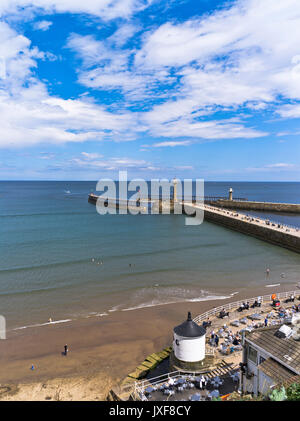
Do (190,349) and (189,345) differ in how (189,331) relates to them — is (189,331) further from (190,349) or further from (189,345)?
(190,349)

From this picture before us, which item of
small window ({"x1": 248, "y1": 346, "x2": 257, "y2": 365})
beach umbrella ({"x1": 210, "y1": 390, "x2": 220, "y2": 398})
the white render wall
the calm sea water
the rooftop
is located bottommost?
the calm sea water

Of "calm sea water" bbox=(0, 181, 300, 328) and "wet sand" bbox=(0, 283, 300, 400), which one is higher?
"calm sea water" bbox=(0, 181, 300, 328)

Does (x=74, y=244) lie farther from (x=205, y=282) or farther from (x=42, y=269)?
(x=205, y=282)

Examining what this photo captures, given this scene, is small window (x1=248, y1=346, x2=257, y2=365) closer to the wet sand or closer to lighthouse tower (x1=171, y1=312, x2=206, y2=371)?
lighthouse tower (x1=171, y1=312, x2=206, y2=371)

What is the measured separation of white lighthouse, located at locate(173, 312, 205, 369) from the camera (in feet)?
39.7

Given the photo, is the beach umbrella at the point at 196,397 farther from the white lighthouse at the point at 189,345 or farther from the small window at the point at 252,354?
the small window at the point at 252,354

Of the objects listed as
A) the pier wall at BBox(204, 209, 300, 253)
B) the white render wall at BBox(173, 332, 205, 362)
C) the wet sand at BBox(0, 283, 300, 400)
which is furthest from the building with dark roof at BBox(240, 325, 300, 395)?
the pier wall at BBox(204, 209, 300, 253)

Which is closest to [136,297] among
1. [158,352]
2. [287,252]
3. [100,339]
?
[100,339]

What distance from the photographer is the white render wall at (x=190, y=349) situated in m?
12.1

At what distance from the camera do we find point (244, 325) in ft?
54.0

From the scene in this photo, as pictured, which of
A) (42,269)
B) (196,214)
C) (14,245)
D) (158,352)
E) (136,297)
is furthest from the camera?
(196,214)

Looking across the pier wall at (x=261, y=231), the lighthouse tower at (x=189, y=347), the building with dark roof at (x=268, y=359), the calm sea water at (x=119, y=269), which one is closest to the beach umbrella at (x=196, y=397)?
the building with dark roof at (x=268, y=359)

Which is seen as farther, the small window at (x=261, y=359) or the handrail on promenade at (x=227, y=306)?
the handrail on promenade at (x=227, y=306)
